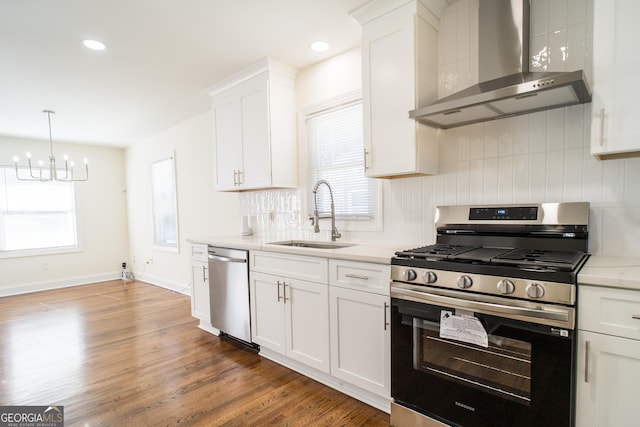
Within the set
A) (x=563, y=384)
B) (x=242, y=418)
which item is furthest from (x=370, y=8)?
(x=242, y=418)

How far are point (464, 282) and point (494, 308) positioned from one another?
0.52 ft

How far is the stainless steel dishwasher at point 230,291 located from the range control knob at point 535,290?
200 cm

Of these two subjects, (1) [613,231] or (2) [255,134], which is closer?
(1) [613,231]

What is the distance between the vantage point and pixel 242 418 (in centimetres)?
195

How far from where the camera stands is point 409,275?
1703 mm

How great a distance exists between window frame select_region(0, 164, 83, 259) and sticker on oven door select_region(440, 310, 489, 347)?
6.65m

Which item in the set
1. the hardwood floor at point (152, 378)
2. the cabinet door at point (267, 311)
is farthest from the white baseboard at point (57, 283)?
the cabinet door at point (267, 311)

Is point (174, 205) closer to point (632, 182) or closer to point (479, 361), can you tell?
point (479, 361)

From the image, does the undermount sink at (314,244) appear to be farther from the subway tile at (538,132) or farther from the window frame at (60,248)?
the window frame at (60,248)

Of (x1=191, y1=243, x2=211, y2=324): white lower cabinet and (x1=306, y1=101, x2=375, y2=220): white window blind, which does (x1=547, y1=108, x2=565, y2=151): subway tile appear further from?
(x1=191, y1=243, x2=211, y2=324): white lower cabinet

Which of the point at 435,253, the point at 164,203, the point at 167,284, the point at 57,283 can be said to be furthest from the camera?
the point at 57,283

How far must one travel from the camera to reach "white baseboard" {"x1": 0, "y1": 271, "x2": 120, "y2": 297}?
530 centimetres

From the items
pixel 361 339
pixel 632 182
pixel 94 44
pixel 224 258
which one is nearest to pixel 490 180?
pixel 632 182

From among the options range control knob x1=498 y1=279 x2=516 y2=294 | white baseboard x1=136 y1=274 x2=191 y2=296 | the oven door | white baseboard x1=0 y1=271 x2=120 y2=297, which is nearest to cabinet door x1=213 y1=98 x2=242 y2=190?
white baseboard x1=136 y1=274 x2=191 y2=296
